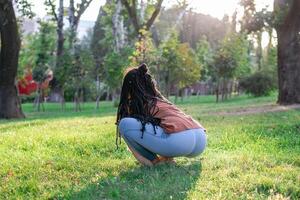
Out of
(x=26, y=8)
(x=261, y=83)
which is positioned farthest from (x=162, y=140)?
(x=261, y=83)

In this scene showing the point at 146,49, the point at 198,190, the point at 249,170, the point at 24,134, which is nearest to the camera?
the point at 198,190

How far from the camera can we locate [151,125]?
19.6 ft

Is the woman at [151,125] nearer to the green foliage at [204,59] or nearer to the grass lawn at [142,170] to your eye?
the grass lawn at [142,170]

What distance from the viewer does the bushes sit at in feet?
102

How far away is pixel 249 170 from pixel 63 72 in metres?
19.3

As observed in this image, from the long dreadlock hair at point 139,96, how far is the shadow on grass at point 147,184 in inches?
21.4

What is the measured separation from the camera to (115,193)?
5043 millimetres

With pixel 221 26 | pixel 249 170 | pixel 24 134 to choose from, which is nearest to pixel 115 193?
pixel 249 170

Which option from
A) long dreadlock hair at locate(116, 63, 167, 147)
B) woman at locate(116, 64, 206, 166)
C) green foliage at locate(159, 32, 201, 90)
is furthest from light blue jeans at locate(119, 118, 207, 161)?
green foliage at locate(159, 32, 201, 90)

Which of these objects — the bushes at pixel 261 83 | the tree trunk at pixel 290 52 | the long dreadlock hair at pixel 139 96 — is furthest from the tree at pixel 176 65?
the long dreadlock hair at pixel 139 96

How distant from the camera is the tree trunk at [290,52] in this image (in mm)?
16772

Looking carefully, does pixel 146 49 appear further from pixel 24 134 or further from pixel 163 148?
pixel 163 148

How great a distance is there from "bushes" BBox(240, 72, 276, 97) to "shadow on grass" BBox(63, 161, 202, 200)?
84.0 ft

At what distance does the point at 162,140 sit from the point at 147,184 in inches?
27.1
